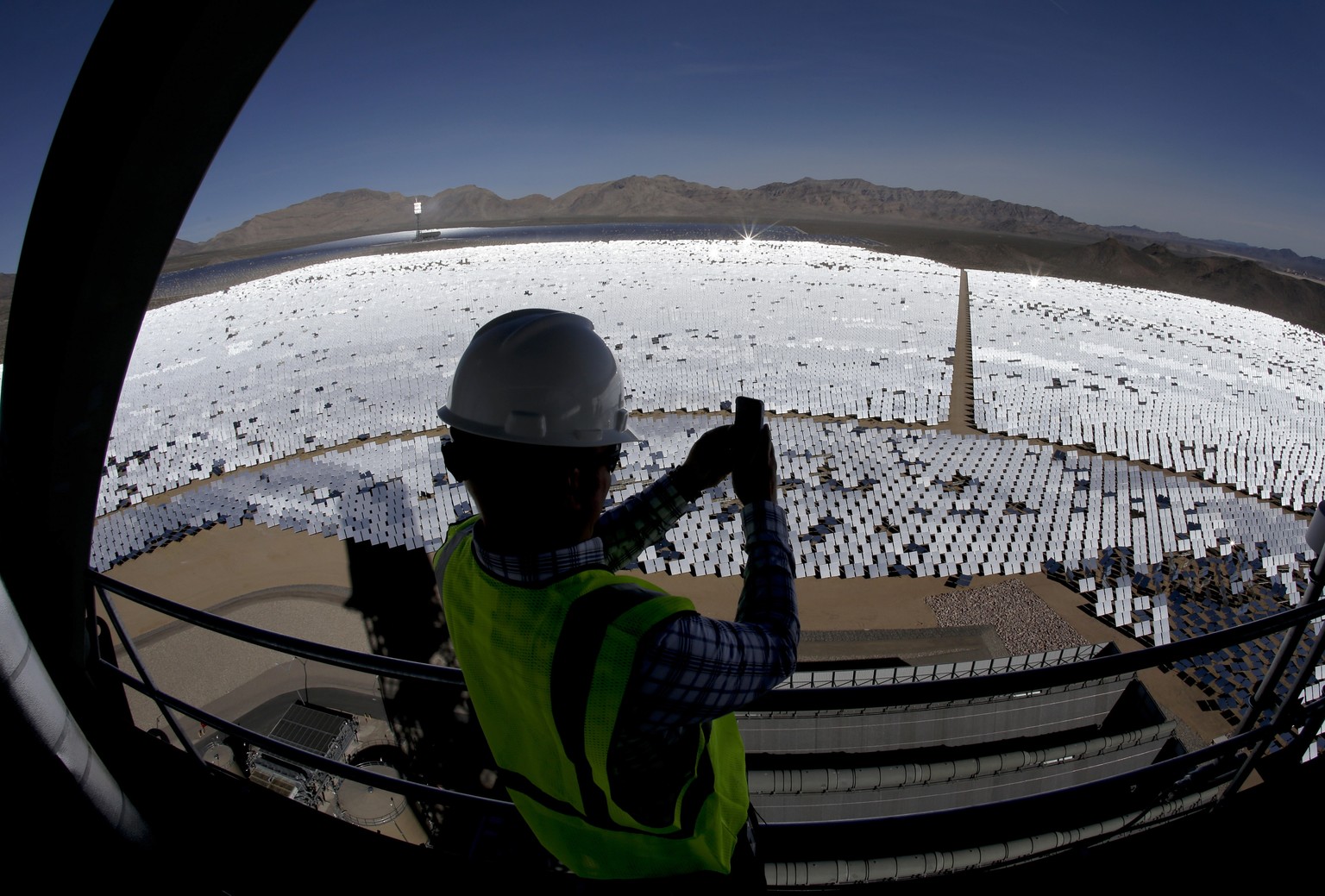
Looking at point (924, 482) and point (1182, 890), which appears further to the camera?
point (924, 482)

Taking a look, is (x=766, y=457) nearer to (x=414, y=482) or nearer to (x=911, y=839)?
(x=911, y=839)

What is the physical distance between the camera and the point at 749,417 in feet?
4.01

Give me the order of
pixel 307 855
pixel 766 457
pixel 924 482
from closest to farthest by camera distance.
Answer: pixel 766 457
pixel 307 855
pixel 924 482

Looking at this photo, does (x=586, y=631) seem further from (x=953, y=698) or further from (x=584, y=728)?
(x=953, y=698)

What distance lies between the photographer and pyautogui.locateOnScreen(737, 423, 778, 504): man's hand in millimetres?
1191

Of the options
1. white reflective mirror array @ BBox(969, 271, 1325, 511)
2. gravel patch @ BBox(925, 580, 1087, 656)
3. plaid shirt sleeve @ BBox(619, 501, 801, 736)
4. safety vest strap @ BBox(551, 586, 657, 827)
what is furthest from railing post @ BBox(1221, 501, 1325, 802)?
white reflective mirror array @ BBox(969, 271, 1325, 511)

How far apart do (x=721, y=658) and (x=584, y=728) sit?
23 centimetres

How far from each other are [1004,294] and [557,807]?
1700 inches

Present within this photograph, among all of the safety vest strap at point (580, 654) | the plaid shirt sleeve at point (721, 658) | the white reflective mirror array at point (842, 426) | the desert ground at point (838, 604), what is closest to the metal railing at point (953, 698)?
the plaid shirt sleeve at point (721, 658)

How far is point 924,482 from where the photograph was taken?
1327 centimetres

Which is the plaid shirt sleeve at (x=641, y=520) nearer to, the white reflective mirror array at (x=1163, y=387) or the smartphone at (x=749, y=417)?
the smartphone at (x=749, y=417)

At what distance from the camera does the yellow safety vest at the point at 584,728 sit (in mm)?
838

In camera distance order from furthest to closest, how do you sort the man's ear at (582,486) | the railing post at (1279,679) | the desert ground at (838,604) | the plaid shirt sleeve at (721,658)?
the desert ground at (838,604) → the railing post at (1279,679) → the man's ear at (582,486) → the plaid shirt sleeve at (721,658)

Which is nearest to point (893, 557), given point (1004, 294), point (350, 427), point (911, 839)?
point (911, 839)
